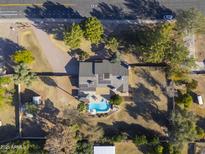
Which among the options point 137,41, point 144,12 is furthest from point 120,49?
point 144,12

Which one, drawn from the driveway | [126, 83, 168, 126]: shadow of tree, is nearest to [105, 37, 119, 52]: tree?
the driveway

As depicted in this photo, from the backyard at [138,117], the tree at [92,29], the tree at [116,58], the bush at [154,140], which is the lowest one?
the bush at [154,140]

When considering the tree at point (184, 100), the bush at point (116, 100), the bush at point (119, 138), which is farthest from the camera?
the bush at point (116, 100)

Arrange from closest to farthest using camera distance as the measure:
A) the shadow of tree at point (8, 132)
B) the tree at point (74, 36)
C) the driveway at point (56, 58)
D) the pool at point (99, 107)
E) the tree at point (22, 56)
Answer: the tree at point (74, 36) → the tree at point (22, 56) → the shadow of tree at point (8, 132) → the pool at point (99, 107) → the driveway at point (56, 58)

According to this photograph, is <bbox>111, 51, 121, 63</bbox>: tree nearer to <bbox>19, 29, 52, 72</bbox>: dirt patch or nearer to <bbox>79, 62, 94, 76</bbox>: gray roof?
Result: <bbox>79, 62, 94, 76</bbox>: gray roof

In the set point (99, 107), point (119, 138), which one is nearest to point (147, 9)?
point (99, 107)

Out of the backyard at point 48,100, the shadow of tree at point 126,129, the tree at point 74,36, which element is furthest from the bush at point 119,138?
the tree at point 74,36

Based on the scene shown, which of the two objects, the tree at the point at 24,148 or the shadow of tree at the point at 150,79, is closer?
the tree at the point at 24,148

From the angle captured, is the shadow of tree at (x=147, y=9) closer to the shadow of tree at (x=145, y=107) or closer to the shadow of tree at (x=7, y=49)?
the shadow of tree at (x=145, y=107)
